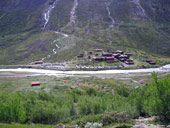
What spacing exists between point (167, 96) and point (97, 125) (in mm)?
11428

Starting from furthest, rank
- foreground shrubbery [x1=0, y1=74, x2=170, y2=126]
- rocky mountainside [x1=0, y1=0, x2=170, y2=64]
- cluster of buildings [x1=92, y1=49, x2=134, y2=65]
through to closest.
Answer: rocky mountainside [x1=0, y1=0, x2=170, y2=64] → cluster of buildings [x1=92, y1=49, x2=134, y2=65] → foreground shrubbery [x1=0, y1=74, x2=170, y2=126]

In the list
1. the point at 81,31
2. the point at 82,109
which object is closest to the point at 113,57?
the point at 81,31

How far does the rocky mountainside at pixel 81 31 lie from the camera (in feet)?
387

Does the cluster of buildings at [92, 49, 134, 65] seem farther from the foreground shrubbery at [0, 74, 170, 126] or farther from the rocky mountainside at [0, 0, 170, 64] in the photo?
the foreground shrubbery at [0, 74, 170, 126]

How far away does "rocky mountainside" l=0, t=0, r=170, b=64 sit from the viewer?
4646 inches

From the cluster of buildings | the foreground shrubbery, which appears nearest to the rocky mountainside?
the cluster of buildings

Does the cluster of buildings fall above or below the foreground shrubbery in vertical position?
below

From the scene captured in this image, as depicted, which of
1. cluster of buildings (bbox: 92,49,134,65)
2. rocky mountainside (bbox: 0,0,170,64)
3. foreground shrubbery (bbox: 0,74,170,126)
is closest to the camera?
foreground shrubbery (bbox: 0,74,170,126)

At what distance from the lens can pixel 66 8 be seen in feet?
648

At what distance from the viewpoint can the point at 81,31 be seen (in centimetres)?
15025

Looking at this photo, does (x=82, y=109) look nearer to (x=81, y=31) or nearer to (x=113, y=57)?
(x=113, y=57)

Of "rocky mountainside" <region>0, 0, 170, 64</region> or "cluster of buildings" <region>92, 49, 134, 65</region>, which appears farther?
"rocky mountainside" <region>0, 0, 170, 64</region>

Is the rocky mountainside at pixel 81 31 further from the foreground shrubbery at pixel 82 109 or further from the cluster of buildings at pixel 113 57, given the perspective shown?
the foreground shrubbery at pixel 82 109

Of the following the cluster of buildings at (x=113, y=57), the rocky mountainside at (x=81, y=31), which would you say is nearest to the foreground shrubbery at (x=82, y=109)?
the cluster of buildings at (x=113, y=57)
